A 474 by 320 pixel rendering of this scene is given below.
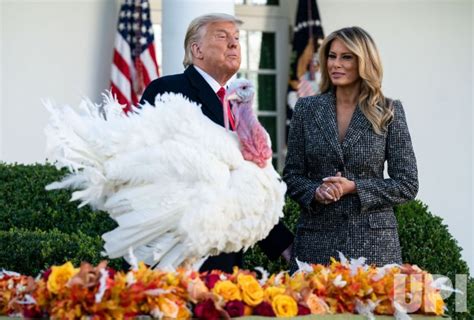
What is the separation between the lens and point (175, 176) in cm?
399

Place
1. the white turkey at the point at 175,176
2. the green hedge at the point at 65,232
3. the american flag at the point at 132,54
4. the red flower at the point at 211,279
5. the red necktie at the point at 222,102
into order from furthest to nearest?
the american flag at the point at 132,54 < the green hedge at the point at 65,232 < the red necktie at the point at 222,102 < the white turkey at the point at 175,176 < the red flower at the point at 211,279

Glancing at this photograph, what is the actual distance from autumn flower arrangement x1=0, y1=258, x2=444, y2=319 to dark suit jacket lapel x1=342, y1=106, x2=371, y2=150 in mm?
748

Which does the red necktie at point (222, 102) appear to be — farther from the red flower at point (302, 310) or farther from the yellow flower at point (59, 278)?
the yellow flower at point (59, 278)

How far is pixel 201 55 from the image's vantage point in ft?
15.2

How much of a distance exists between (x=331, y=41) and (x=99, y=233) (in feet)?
7.85

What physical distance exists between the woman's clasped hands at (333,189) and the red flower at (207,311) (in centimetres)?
120

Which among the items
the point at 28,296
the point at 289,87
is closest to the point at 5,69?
the point at 289,87

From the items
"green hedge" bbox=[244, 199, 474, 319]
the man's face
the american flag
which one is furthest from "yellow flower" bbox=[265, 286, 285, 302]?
the american flag

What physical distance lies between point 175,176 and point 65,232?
3050mm

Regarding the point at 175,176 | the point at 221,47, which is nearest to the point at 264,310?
the point at 175,176

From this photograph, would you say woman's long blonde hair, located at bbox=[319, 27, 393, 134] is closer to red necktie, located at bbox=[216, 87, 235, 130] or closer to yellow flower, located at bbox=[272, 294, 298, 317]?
red necktie, located at bbox=[216, 87, 235, 130]

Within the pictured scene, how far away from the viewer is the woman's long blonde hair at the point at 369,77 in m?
4.92

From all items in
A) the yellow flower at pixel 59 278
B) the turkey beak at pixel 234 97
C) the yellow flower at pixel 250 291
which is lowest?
the yellow flower at pixel 250 291

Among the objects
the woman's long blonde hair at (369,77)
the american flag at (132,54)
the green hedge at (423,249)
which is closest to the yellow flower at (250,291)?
the woman's long blonde hair at (369,77)
